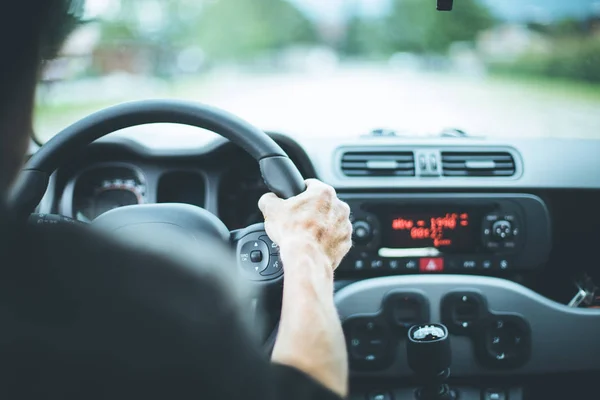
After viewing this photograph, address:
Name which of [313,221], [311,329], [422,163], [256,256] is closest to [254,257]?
[256,256]

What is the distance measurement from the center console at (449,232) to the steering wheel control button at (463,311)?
0.12 meters

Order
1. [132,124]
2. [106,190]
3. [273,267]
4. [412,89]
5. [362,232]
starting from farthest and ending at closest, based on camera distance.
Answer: [412,89] → [106,190] → [362,232] → [273,267] → [132,124]

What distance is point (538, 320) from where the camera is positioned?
2.80 m

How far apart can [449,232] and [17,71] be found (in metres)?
2.13

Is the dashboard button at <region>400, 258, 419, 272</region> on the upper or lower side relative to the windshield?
lower

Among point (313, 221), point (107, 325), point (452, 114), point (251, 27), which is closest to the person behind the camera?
point (107, 325)

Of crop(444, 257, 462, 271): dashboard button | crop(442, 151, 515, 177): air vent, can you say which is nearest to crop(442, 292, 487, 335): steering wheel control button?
crop(444, 257, 462, 271): dashboard button

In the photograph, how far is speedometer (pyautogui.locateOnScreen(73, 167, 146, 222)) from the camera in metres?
2.88

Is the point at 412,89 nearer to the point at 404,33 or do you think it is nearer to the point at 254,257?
the point at 404,33

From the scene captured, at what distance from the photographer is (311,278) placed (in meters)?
1.36

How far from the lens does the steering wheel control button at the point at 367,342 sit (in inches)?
109

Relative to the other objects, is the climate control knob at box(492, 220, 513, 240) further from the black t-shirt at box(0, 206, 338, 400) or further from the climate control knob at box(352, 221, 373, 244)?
the black t-shirt at box(0, 206, 338, 400)

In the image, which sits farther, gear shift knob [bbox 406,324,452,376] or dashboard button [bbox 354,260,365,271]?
dashboard button [bbox 354,260,365,271]

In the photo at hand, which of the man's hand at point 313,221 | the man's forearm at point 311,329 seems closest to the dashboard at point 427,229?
the man's hand at point 313,221
